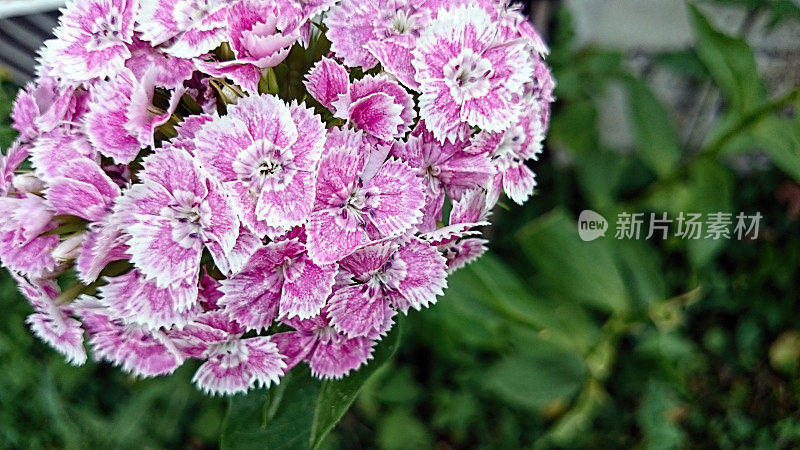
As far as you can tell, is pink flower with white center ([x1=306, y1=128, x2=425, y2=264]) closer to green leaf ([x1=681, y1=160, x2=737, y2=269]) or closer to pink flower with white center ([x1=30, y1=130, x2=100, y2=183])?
pink flower with white center ([x1=30, y1=130, x2=100, y2=183])

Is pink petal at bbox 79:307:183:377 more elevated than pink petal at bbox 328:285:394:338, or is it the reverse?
pink petal at bbox 79:307:183:377

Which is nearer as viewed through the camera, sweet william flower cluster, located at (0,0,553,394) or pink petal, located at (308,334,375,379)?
sweet william flower cluster, located at (0,0,553,394)

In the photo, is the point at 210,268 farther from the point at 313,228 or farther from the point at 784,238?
the point at 784,238

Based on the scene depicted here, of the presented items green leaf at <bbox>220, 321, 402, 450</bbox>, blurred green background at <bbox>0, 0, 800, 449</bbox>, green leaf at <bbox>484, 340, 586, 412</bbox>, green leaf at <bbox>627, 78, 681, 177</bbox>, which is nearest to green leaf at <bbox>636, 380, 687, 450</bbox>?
blurred green background at <bbox>0, 0, 800, 449</bbox>

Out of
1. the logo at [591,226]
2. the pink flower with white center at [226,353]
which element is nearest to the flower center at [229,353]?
the pink flower with white center at [226,353]

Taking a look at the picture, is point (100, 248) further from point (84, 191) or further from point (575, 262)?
point (575, 262)

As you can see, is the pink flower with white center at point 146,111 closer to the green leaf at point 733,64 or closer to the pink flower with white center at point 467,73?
the pink flower with white center at point 467,73

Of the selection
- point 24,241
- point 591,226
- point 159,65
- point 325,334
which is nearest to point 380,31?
point 159,65

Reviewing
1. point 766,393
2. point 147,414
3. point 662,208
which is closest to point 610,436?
point 766,393
